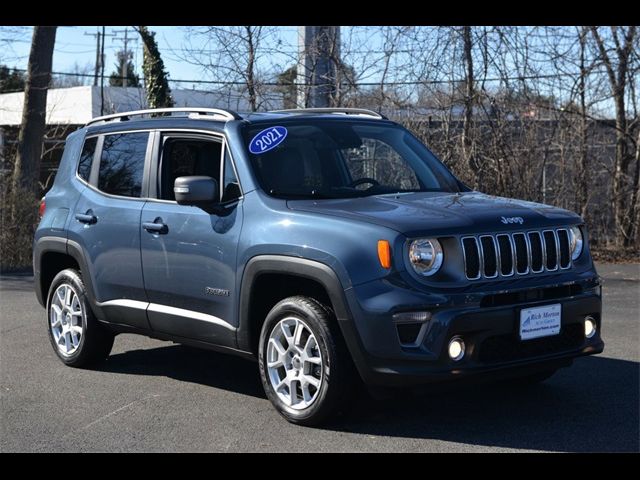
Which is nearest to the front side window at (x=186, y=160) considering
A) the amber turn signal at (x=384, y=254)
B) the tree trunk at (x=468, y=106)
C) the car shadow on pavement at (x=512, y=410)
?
the car shadow on pavement at (x=512, y=410)

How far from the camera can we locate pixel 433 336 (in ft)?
18.5

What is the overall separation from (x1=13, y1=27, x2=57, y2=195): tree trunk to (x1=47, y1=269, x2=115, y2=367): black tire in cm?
1061

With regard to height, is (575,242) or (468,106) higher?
(468,106)

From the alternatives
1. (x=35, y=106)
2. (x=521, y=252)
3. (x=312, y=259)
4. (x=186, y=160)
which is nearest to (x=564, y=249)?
(x=521, y=252)

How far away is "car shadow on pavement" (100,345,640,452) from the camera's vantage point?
5824mm

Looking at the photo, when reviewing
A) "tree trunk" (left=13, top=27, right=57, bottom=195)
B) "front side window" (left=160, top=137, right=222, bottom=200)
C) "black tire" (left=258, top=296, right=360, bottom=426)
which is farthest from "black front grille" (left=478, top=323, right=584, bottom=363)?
"tree trunk" (left=13, top=27, right=57, bottom=195)

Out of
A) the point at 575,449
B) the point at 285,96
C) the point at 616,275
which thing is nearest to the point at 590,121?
the point at 616,275

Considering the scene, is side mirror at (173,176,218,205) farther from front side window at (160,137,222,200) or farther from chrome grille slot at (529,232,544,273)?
chrome grille slot at (529,232,544,273)

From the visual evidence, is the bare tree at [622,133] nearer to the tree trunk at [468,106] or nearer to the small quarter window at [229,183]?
the tree trunk at [468,106]

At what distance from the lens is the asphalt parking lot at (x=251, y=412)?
5824 mm

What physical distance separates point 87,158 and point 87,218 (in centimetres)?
68

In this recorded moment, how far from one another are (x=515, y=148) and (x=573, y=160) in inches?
37.3

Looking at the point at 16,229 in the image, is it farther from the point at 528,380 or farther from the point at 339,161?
the point at 528,380
